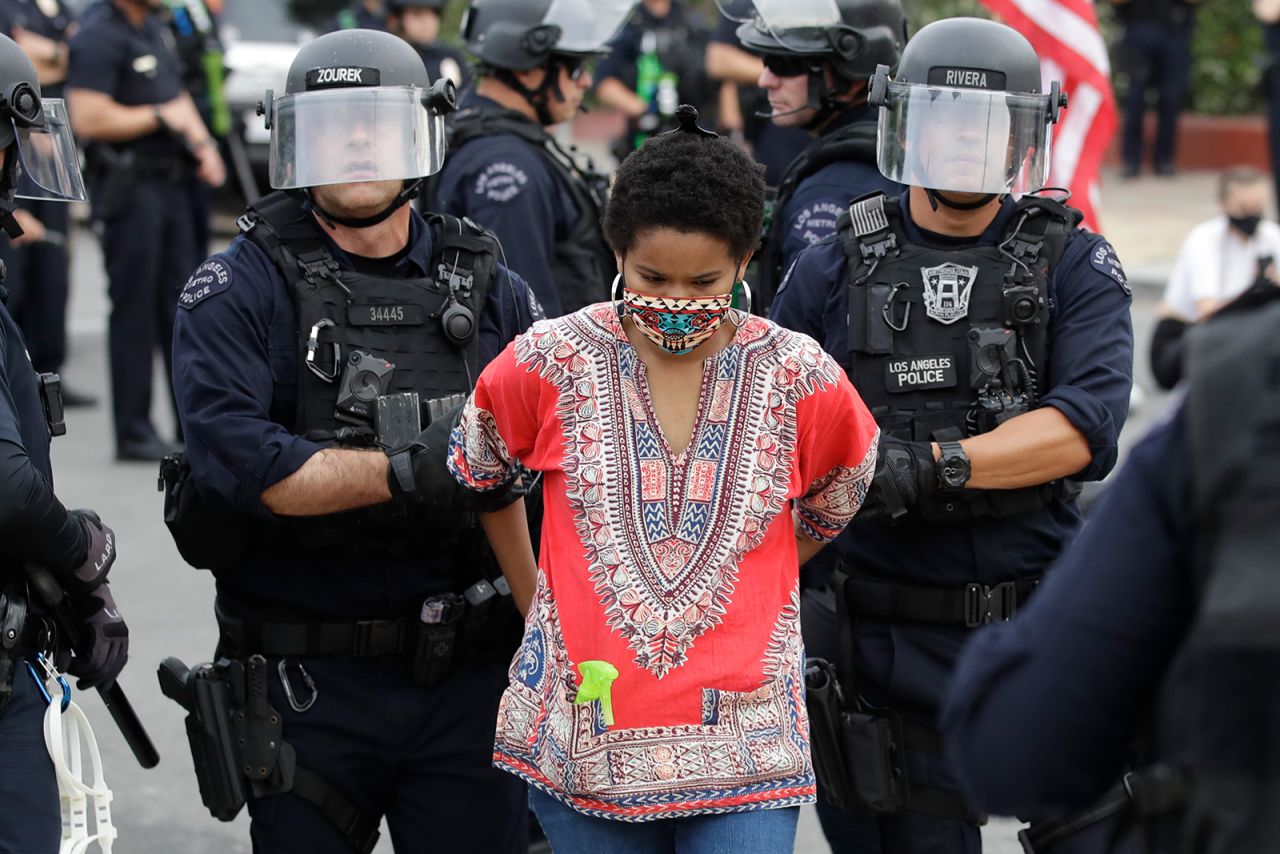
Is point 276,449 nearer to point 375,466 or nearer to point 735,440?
point 375,466

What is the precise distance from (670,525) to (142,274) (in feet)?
19.1

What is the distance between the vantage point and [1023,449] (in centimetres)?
346

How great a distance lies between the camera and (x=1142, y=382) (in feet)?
34.3

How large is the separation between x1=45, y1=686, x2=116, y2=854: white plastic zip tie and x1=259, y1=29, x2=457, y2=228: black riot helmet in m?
1.08

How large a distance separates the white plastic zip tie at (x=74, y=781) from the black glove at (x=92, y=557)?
23 centimetres

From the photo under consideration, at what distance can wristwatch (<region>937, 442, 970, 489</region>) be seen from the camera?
3.42 m

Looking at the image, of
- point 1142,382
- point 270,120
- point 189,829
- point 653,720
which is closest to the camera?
point 653,720

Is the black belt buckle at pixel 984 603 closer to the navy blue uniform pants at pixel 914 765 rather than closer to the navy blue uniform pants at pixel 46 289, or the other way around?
the navy blue uniform pants at pixel 914 765

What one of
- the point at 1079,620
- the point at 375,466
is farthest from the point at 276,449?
the point at 1079,620

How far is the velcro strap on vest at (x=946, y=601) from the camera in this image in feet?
11.7

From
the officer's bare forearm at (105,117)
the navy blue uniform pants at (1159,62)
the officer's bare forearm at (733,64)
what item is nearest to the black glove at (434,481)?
the officer's bare forearm at (105,117)

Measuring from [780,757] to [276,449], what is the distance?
3.60ft

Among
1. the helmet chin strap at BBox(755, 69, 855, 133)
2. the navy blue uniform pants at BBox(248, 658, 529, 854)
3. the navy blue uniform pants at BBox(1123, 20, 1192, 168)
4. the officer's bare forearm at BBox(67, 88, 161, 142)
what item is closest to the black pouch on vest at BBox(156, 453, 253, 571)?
the navy blue uniform pants at BBox(248, 658, 529, 854)

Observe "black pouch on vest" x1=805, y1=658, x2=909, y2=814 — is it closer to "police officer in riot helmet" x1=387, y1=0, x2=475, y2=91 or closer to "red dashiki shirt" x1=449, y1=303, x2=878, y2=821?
"red dashiki shirt" x1=449, y1=303, x2=878, y2=821
